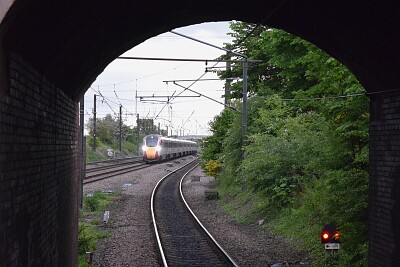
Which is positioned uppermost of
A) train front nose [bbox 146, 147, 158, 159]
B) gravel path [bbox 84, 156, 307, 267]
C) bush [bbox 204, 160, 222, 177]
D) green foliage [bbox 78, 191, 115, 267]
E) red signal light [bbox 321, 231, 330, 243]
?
train front nose [bbox 146, 147, 158, 159]

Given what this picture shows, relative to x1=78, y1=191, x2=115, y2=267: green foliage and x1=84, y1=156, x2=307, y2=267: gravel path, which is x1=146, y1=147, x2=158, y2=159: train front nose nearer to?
x1=84, y1=156, x2=307, y2=267: gravel path

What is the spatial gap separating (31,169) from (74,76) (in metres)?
3.34

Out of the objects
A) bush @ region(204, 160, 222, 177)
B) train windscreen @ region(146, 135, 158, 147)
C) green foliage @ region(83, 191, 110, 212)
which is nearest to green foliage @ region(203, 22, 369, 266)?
bush @ region(204, 160, 222, 177)

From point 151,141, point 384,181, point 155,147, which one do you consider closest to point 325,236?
point 384,181

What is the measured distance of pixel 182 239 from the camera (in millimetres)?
14219

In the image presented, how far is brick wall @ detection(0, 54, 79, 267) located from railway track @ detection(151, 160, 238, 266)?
154 inches

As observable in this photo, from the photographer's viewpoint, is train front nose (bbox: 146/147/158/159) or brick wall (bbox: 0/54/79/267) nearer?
brick wall (bbox: 0/54/79/267)

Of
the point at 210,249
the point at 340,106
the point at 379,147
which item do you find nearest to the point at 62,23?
the point at 379,147

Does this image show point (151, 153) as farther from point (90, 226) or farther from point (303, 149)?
point (303, 149)

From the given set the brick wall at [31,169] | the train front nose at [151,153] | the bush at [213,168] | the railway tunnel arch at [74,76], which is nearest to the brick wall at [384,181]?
the railway tunnel arch at [74,76]

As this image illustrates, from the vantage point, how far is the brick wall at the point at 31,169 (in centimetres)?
442

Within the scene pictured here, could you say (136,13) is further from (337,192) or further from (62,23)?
(337,192)

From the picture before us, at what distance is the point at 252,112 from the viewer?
77.1 ft

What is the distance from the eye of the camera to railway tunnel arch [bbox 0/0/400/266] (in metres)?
4.64
